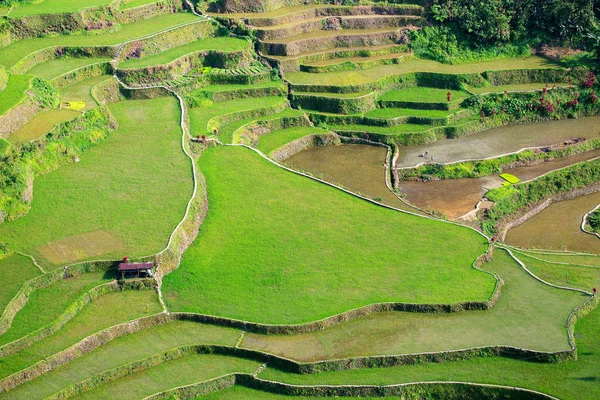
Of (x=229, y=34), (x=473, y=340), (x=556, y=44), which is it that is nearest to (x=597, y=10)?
(x=556, y=44)

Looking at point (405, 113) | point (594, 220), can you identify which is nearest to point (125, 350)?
point (594, 220)

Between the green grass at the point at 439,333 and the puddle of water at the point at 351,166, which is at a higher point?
the puddle of water at the point at 351,166

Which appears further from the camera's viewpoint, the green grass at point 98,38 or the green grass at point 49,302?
the green grass at point 98,38

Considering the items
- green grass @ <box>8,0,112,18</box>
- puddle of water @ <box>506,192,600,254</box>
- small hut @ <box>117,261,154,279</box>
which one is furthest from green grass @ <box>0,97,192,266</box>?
puddle of water @ <box>506,192,600,254</box>

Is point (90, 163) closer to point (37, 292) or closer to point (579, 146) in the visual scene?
point (37, 292)

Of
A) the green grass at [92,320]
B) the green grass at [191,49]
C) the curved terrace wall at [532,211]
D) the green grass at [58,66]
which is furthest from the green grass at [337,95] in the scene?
the green grass at [92,320]

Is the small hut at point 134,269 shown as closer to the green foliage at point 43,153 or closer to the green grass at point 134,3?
the green foliage at point 43,153
